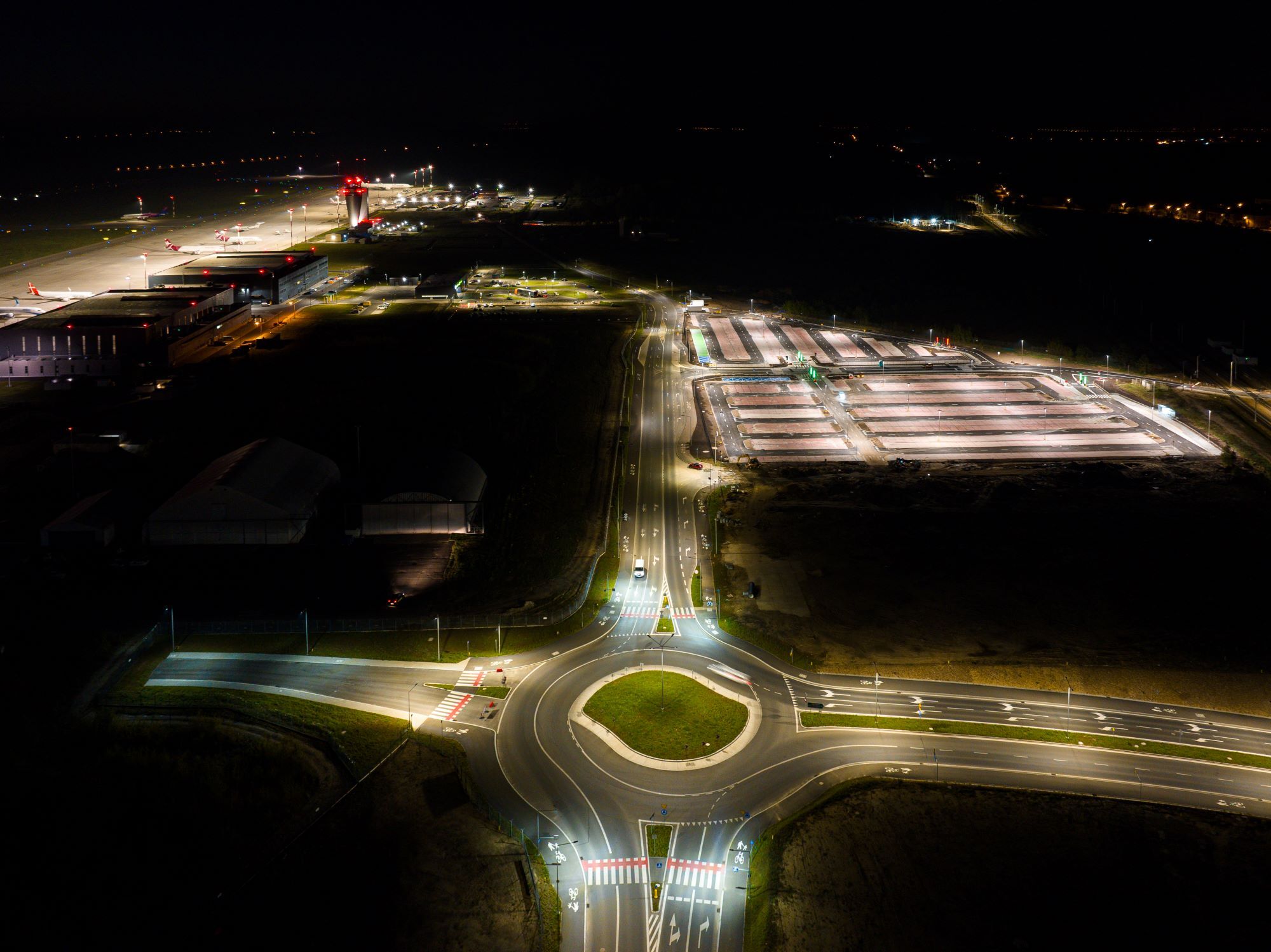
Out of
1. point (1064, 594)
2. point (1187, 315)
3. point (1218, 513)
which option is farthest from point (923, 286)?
A: point (1064, 594)

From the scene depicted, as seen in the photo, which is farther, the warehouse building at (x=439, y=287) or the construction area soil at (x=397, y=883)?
the warehouse building at (x=439, y=287)

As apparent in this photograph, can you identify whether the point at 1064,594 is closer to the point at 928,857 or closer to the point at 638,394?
the point at 928,857

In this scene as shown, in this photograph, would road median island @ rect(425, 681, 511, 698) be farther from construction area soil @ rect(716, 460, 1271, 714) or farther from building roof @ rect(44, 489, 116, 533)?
building roof @ rect(44, 489, 116, 533)

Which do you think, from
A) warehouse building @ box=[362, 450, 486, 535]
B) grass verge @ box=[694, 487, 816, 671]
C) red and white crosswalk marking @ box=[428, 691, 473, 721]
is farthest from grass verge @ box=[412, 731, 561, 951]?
warehouse building @ box=[362, 450, 486, 535]

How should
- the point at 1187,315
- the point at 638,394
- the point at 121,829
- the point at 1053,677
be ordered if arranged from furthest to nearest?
the point at 1187,315, the point at 638,394, the point at 1053,677, the point at 121,829

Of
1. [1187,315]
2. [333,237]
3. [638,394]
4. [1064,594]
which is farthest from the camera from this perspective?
[333,237]

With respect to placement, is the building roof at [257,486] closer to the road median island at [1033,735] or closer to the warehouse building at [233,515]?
the warehouse building at [233,515]

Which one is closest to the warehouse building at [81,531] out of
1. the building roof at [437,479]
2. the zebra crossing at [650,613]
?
the building roof at [437,479]
